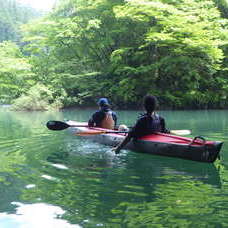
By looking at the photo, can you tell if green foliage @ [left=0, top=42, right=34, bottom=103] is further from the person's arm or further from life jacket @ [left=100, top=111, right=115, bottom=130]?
the person's arm

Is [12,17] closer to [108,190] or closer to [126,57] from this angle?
[126,57]

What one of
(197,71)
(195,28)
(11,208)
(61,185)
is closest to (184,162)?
(61,185)

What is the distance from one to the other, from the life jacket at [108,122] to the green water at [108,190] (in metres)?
1.26

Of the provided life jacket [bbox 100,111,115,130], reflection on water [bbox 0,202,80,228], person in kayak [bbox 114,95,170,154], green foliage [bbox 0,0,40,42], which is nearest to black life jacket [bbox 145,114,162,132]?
person in kayak [bbox 114,95,170,154]

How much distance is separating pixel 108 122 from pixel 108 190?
4014 millimetres

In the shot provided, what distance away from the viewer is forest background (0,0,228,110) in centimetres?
2011

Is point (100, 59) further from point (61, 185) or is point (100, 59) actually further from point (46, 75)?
point (61, 185)

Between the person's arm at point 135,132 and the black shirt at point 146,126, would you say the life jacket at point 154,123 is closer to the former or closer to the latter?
the black shirt at point 146,126

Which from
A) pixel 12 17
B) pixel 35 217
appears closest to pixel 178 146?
pixel 35 217

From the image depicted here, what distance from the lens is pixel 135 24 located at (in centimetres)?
2308

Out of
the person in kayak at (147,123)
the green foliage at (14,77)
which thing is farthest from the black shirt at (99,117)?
the green foliage at (14,77)

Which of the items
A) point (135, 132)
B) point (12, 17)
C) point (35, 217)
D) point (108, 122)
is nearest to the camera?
point (35, 217)

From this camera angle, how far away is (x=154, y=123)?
638 cm

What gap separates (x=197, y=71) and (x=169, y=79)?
200 cm
